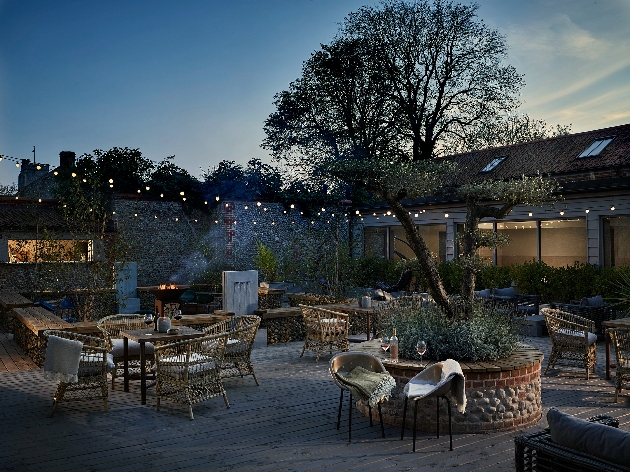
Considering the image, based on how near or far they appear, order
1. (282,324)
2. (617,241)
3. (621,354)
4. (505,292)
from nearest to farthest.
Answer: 1. (621,354)
2. (282,324)
3. (505,292)
4. (617,241)

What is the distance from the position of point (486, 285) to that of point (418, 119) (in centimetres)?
1310

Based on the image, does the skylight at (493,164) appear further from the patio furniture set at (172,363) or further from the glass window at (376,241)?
the patio furniture set at (172,363)

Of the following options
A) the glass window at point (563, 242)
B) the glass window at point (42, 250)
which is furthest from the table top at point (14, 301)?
the glass window at point (563, 242)

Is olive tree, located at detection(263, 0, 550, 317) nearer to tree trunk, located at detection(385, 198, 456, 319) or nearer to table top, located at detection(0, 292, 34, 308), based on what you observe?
table top, located at detection(0, 292, 34, 308)

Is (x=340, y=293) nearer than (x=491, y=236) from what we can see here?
No

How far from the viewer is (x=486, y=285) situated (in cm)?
1441

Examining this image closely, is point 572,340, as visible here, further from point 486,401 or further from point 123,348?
point 123,348

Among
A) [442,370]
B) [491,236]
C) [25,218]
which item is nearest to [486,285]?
[491,236]

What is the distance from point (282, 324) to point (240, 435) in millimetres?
5328

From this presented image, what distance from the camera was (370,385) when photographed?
5.15m

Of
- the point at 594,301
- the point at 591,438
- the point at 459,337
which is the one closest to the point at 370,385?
the point at 459,337

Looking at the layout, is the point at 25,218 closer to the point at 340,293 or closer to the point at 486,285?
the point at 340,293

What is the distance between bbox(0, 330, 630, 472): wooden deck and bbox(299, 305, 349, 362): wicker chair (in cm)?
139

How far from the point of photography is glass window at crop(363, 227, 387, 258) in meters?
19.5
